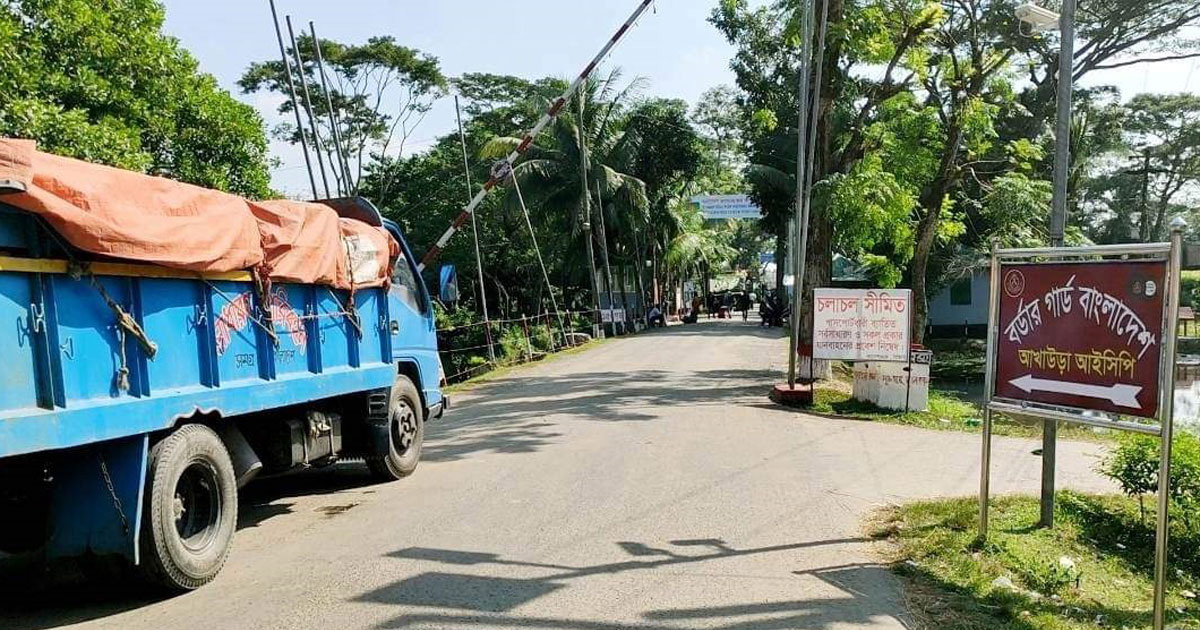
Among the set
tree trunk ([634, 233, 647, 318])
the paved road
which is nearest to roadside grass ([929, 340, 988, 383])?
the paved road

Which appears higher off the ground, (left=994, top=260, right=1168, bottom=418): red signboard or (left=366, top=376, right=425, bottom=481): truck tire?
(left=994, top=260, right=1168, bottom=418): red signboard

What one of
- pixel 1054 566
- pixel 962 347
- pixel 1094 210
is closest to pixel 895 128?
pixel 1054 566

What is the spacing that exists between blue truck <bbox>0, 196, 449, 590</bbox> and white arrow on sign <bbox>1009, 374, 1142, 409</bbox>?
5369 millimetres

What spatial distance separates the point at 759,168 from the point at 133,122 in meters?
22.4

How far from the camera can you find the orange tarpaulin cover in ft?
14.7

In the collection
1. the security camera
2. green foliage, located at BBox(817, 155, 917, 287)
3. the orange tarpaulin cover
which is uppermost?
the security camera

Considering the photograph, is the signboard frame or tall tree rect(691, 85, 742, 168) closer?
the signboard frame

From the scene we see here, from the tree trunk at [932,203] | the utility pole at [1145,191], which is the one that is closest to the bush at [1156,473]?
the tree trunk at [932,203]

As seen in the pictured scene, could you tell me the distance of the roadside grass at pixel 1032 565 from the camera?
16.0ft

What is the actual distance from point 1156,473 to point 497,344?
19.3 meters

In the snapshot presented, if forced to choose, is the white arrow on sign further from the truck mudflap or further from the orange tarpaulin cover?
the truck mudflap

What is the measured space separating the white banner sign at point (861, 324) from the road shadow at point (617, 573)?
25.6 feet

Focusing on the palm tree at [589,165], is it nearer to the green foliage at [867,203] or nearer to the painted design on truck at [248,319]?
the green foliage at [867,203]

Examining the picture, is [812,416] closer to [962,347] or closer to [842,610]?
[842,610]
